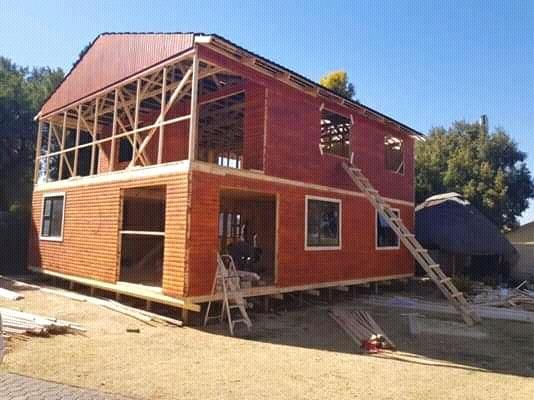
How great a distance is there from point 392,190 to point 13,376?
540 inches

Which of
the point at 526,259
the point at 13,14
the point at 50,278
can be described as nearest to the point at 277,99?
the point at 13,14

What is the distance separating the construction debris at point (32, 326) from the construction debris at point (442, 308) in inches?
343

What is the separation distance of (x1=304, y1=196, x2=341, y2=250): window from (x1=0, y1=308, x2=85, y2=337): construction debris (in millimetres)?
6286

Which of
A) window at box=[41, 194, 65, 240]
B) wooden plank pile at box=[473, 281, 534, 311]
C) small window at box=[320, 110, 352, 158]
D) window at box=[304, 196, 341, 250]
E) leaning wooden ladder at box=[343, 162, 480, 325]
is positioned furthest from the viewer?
small window at box=[320, 110, 352, 158]

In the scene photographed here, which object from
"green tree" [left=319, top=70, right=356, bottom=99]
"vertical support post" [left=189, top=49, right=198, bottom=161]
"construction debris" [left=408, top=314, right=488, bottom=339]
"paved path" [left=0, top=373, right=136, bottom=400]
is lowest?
"construction debris" [left=408, top=314, right=488, bottom=339]

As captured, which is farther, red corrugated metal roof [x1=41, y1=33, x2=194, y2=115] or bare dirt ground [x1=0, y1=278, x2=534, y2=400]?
red corrugated metal roof [x1=41, y1=33, x2=194, y2=115]

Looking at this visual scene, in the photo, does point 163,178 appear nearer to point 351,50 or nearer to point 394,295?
point 351,50

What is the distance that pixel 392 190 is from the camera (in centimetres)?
1638

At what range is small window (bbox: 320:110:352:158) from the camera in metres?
14.5

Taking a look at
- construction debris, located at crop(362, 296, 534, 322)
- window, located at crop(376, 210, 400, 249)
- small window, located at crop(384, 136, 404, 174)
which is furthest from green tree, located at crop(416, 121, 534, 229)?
construction debris, located at crop(362, 296, 534, 322)

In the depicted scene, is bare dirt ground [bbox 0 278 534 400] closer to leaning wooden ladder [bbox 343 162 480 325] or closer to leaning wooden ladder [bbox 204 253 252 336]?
leaning wooden ladder [bbox 204 253 252 336]

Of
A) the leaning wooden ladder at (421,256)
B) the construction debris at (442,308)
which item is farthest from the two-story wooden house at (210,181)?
the construction debris at (442,308)

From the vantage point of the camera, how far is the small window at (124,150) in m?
16.3

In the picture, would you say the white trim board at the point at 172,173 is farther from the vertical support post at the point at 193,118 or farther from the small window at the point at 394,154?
the small window at the point at 394,154
